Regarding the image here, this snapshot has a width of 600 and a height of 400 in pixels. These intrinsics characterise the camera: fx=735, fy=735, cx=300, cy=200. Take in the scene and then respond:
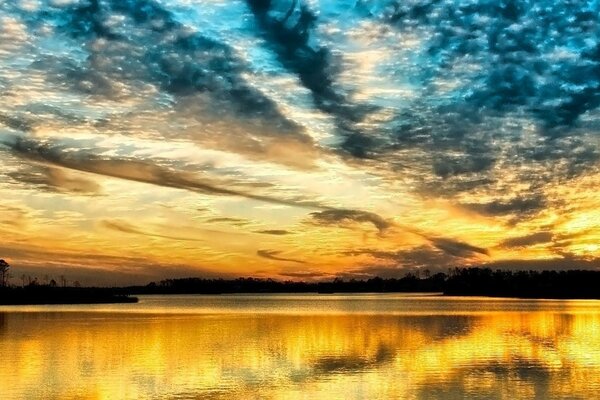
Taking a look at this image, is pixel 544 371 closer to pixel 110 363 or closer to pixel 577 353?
pixel 577 353

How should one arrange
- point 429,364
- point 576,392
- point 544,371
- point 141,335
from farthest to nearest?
point 141,335
point 429,364
point 544,371
point 576,392

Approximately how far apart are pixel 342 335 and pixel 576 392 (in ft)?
118

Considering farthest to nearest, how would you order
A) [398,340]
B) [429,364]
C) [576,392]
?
[398,340] → [429,364] → [576,392]

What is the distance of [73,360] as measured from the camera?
1711 inches

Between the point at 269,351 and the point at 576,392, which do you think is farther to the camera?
the point at 269,351

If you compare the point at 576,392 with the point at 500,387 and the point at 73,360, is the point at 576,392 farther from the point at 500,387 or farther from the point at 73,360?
the point at 73,360

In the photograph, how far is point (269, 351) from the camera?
49938 mm

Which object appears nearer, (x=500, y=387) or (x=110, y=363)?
(x=500, y=387)

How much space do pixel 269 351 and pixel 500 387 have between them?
21070mm

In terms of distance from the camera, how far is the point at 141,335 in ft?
210

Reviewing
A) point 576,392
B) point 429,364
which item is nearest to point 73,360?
point 429,364

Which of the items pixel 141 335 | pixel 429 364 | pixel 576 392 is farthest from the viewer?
pixel 141 335

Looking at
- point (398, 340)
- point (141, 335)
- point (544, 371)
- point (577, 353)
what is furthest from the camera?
point (141, 335)

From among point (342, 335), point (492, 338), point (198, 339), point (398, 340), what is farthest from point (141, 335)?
point (492, 338)
